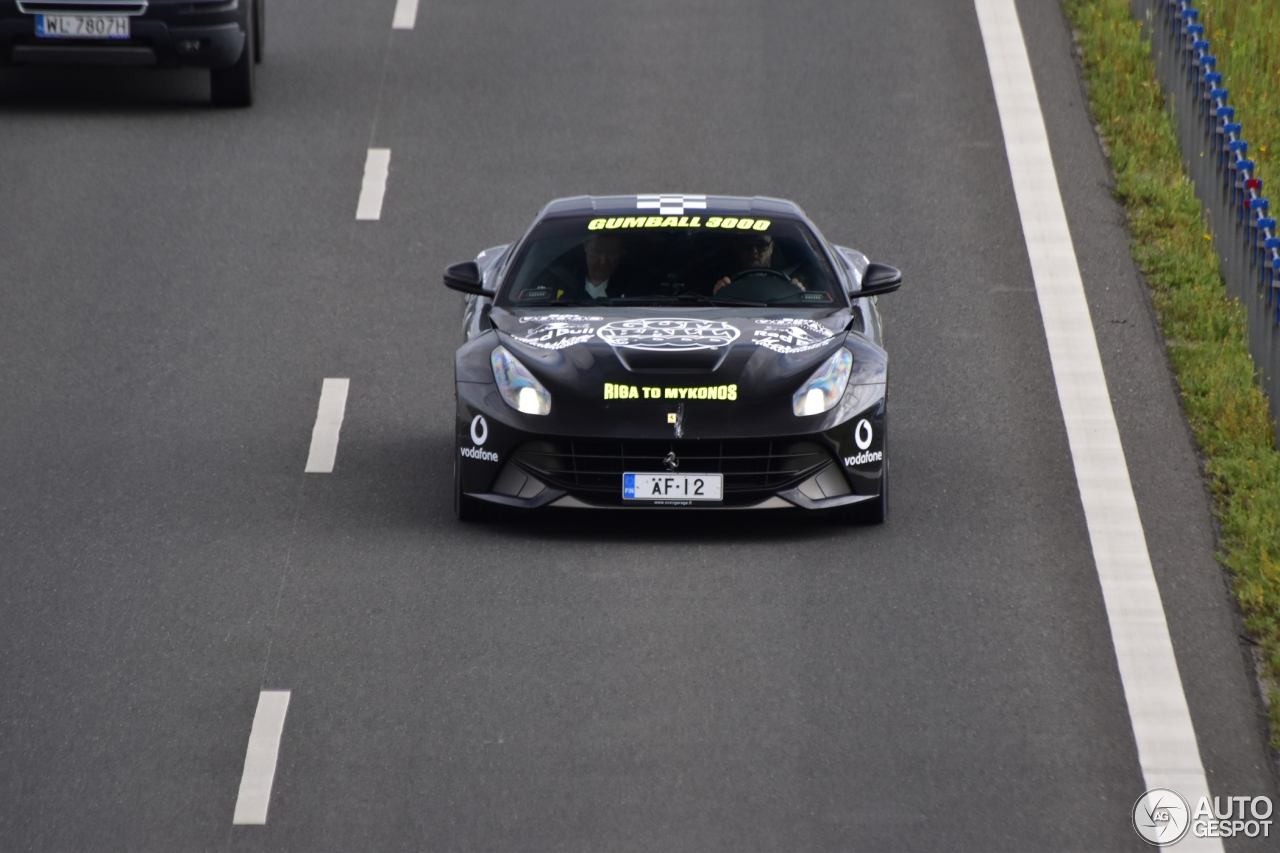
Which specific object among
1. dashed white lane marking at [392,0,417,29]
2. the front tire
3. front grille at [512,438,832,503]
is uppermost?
dashed white lane marking at [392,0,417,29]

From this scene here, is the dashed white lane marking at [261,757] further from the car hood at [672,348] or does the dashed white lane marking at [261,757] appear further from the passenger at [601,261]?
the passenger at [601,261]

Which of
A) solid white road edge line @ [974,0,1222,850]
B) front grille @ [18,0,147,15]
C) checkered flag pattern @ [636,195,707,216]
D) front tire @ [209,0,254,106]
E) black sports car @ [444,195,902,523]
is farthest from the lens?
front tire @ [209,0,254,106]

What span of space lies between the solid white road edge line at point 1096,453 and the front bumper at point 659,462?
120 centimetres

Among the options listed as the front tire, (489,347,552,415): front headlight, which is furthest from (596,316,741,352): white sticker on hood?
the front tire

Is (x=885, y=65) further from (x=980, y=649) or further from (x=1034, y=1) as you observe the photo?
(x=980, y=649)

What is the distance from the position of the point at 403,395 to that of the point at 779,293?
8.95 ft

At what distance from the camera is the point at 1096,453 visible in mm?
11859

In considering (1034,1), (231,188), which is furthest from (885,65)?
(231,188)

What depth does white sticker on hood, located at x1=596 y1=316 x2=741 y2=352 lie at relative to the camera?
1029cm

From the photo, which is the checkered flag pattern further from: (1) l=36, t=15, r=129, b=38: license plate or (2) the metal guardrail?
(1) l=36, t=15, r=129, b=38: license plate

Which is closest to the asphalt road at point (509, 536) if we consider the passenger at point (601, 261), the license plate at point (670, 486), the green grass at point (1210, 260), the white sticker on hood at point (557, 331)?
the green grass at point (1210, 260)

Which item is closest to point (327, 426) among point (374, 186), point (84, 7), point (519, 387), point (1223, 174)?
point (519, 387)

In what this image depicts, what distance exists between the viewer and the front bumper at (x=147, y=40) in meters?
18.0

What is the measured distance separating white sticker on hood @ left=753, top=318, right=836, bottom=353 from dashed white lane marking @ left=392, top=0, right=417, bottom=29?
450 inches
